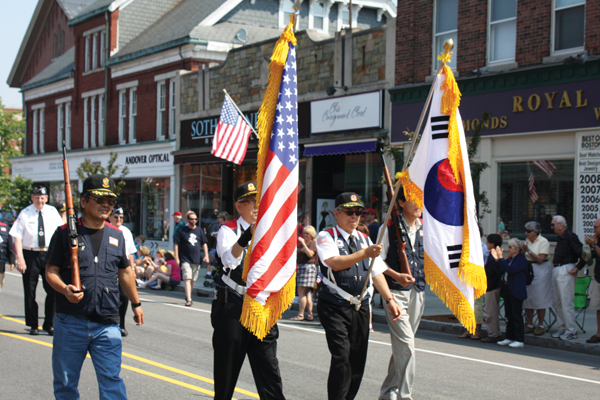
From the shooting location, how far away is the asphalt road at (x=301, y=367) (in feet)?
22.9

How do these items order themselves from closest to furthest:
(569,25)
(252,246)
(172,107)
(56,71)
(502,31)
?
(252,246) → (569,25) → (502,31) → (172,107) → (56,71)

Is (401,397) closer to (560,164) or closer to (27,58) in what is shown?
(560,164)

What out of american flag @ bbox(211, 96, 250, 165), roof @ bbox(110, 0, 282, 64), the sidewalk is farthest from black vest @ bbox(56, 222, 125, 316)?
roof @ bbox(110, 0, 282, 64)

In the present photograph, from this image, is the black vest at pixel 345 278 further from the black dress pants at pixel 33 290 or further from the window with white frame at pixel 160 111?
the window with white frame at pixel 160 111

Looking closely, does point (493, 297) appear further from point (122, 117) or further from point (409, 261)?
point (122, 117)

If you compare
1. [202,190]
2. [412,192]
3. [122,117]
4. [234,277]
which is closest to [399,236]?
[412,192]

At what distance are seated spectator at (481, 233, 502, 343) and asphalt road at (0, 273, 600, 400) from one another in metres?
0.37

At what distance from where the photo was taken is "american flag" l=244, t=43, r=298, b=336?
512 cm

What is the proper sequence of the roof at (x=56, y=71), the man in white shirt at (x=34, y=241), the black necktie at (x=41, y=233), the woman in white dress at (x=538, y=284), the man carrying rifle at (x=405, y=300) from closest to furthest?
the man carrying rifle at (x=405, y=300) → the man in white shirt at (x=34, y=241) → the black necktie at (x=41, y=233) → the woman in white dress at (x=538, y=284) → the roof at (x=56, y=71)

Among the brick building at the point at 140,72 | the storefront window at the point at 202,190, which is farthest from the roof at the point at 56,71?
the storefront window at the point at 202,190

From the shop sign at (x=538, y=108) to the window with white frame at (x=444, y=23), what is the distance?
1664 millimetres

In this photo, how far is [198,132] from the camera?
1029 inches

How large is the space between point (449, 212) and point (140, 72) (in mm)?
25668

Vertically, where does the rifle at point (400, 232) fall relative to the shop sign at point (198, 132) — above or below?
below
